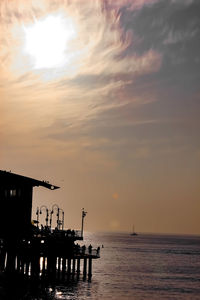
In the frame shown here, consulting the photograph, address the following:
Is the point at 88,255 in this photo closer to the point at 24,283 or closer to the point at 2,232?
the point at 24,283

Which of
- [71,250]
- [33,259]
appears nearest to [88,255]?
[71,250]

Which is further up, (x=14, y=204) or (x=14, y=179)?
(x=14, y=179)

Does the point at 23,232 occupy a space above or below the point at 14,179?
below

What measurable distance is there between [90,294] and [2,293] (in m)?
15.4

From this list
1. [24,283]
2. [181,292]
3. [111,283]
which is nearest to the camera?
[24,283]

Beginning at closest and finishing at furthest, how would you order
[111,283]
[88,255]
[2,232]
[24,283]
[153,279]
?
[2,232] < [24,283] < [88,255] < [111,283] < [153,279]

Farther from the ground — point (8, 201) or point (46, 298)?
point (8, 201)

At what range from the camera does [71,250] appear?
60719 millimetres

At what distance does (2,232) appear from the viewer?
4978 cm

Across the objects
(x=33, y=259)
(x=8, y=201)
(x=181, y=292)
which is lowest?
(x=181, y=292)

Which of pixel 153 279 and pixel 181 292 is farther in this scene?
pixel 153 279

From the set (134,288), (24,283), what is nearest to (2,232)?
(24,283)

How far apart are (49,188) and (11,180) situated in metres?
5.35

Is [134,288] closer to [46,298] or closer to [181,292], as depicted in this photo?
[181,292]
